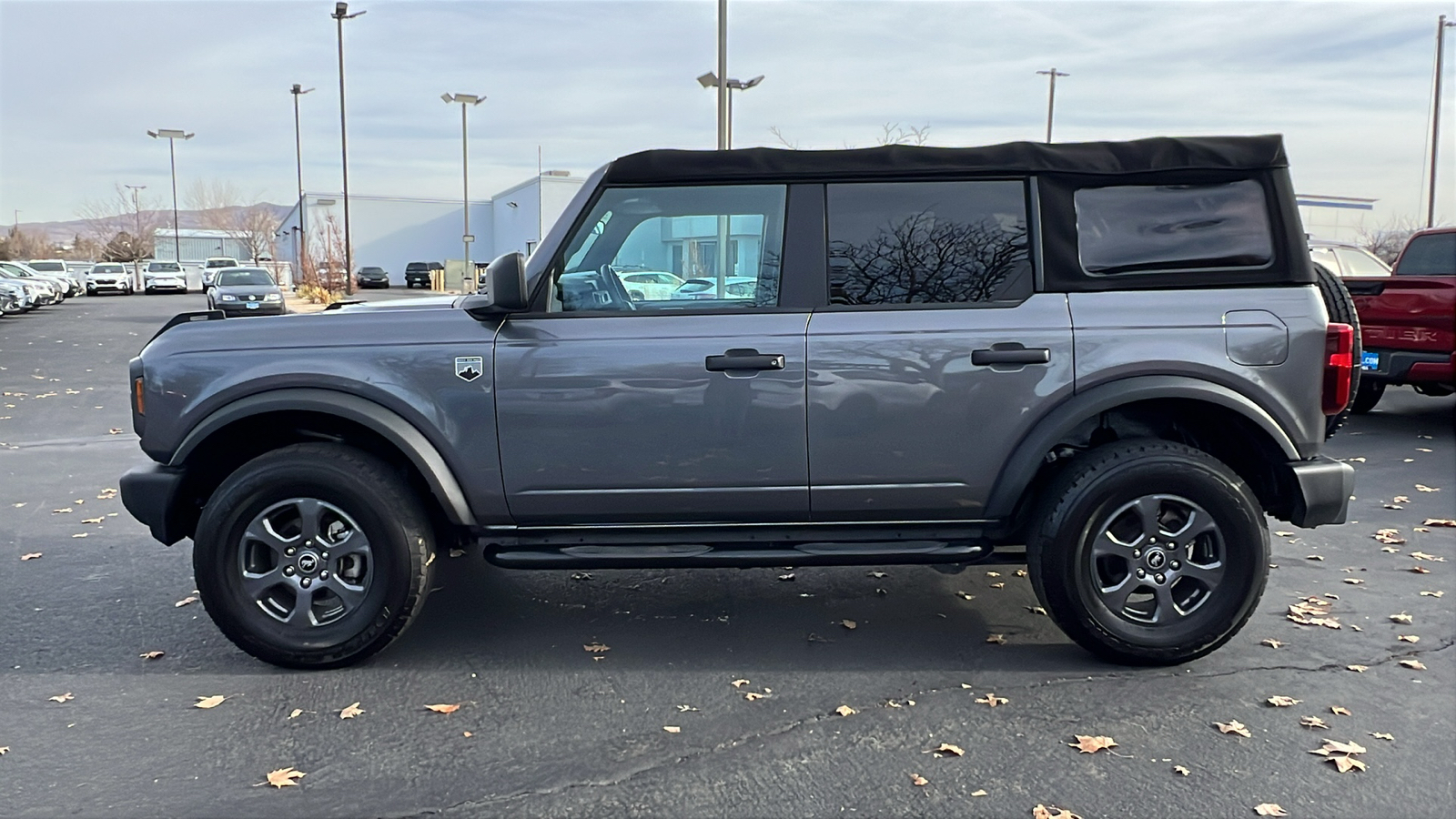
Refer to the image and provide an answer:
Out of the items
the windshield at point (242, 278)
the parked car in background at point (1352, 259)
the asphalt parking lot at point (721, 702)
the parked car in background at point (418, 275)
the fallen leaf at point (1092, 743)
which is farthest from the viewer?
the parked car in background at point (418, 275)

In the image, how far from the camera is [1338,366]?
166 inches

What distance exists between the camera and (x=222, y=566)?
4242 millimetres

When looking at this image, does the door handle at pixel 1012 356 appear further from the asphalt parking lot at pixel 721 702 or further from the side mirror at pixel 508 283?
the side mirror at pixel 508 283

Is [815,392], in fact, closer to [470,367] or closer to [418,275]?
[470,367]

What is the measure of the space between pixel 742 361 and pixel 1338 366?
89.6 inches

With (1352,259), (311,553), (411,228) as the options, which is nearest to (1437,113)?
(1352,259)

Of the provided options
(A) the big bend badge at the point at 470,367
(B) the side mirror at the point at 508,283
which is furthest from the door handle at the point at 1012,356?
(A) the big bend badge at the point at 470,367

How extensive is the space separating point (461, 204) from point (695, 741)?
79.2 meters

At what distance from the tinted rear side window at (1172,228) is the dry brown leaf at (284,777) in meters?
3.34

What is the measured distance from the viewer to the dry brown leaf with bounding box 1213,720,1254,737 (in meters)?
3.71

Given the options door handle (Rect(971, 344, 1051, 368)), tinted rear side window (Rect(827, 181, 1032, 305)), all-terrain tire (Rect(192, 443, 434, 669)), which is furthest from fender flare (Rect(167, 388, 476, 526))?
door handle (Rect(971, 344, 1051, 368))

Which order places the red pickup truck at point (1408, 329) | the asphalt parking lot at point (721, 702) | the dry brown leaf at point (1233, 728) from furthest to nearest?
1. the red pickup truck at point (1408, 329)
2. the dry brown leaf at point (1233, 728)
3. the asphalt parking lot at point (721, 702)

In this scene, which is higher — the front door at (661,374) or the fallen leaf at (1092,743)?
the front door at (661,374)

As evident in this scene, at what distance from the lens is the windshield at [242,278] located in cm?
3064
